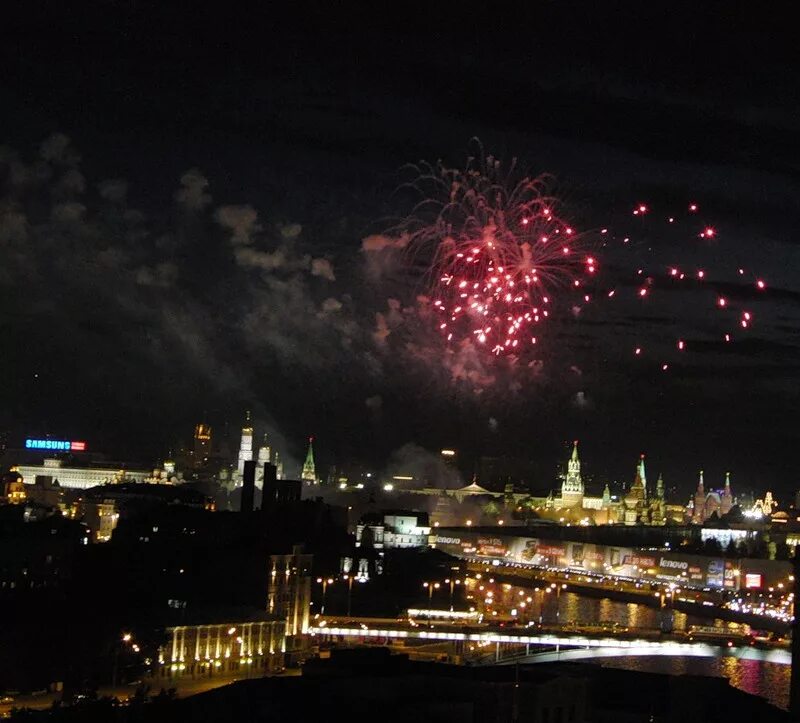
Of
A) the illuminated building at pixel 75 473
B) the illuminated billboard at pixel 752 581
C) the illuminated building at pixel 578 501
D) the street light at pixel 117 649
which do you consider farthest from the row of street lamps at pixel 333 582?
the illuminated building at pixel 578 501

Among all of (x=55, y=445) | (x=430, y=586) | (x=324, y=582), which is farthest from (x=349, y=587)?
(x=55, y=445)

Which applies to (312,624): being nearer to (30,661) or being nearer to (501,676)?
(30,661)

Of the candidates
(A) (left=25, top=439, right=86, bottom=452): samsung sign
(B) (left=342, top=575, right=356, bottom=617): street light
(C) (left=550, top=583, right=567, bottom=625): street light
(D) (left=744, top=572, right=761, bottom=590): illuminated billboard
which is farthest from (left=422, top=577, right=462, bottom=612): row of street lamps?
(A) (left=25, top=439, right=86, bottom=452): samsung sign

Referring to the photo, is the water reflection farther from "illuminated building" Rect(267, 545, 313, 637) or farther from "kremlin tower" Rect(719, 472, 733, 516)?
"kremlin tower" Rect(719, 472, 733, 516)

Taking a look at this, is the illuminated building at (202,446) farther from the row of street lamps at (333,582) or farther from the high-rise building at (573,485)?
the row of street lamps at (333,582)

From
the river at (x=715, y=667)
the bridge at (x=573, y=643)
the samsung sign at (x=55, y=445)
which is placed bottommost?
the river at (x=715, y=667)

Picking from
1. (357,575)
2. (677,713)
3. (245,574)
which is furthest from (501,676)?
(357,575)

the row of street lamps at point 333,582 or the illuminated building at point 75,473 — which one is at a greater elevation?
the illuminated building at point 75,473
